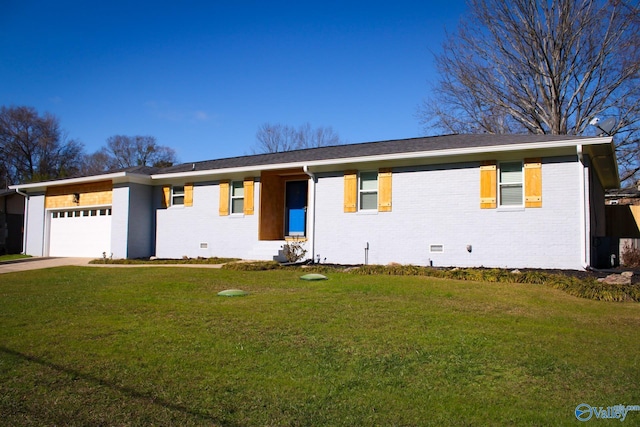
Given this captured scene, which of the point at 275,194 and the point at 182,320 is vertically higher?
the point at 275,194

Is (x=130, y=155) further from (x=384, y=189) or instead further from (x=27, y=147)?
(x=384, y=189)

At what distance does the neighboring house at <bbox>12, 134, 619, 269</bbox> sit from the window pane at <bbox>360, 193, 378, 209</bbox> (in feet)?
0.10

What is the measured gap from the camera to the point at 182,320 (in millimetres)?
6480

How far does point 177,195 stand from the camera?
18.0m

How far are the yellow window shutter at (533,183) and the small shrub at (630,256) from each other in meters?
4.23

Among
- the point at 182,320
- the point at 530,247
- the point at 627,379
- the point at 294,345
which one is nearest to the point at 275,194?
the point at 530,247

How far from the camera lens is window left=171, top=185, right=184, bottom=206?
59.0 ft

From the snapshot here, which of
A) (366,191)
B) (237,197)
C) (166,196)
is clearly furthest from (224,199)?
(366,191)

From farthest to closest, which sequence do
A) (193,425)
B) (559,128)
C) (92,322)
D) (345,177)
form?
(559,128) < (345,177) < (92,322) < (193,425)

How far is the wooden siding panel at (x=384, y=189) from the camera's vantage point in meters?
13.6

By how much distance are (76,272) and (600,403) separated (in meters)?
12.5

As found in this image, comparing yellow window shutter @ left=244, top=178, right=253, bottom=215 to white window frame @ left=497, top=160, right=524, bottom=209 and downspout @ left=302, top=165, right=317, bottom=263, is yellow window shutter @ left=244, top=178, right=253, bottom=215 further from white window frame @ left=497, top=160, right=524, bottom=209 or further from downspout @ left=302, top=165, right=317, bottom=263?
white window frame @ left=497, top=160, right=524, bottom=209

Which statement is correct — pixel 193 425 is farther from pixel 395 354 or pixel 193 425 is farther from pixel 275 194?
pixel 275 194

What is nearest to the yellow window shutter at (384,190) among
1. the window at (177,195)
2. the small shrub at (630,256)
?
the small shrub at (630,256)
